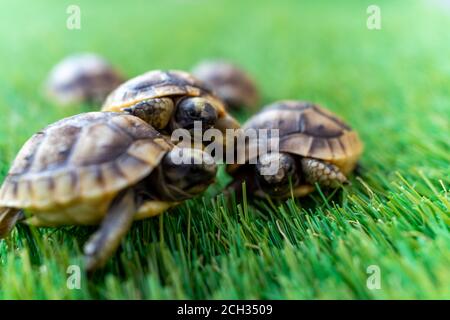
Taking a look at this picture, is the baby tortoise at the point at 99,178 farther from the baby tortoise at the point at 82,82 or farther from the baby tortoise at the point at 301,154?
the baby tortoise at the point at 82,82

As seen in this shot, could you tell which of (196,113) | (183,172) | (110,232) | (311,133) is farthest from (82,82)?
(110,232)

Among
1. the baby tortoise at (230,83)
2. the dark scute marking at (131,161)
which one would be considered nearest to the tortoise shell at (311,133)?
the dark scute marking at (131,161)

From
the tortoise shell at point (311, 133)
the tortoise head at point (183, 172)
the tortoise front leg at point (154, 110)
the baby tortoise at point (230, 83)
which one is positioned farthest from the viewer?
the baby tortoise at point (230, 83)

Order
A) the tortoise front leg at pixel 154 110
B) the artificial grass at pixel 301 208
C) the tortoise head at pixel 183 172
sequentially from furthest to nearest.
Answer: the tortoise front leg at pixel 154 110 → the tortoise head at pixel 183 172 → the artificial grass at pixel 301 208

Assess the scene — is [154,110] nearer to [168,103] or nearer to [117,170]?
[168,103]

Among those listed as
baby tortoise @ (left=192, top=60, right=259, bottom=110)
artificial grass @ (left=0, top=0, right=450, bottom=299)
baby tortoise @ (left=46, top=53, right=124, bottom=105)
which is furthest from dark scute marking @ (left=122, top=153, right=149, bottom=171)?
baby tortoise @ (left=46, top=53, right=124, bottom=105)

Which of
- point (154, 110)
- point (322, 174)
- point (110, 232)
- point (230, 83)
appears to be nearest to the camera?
point (110, 232)
